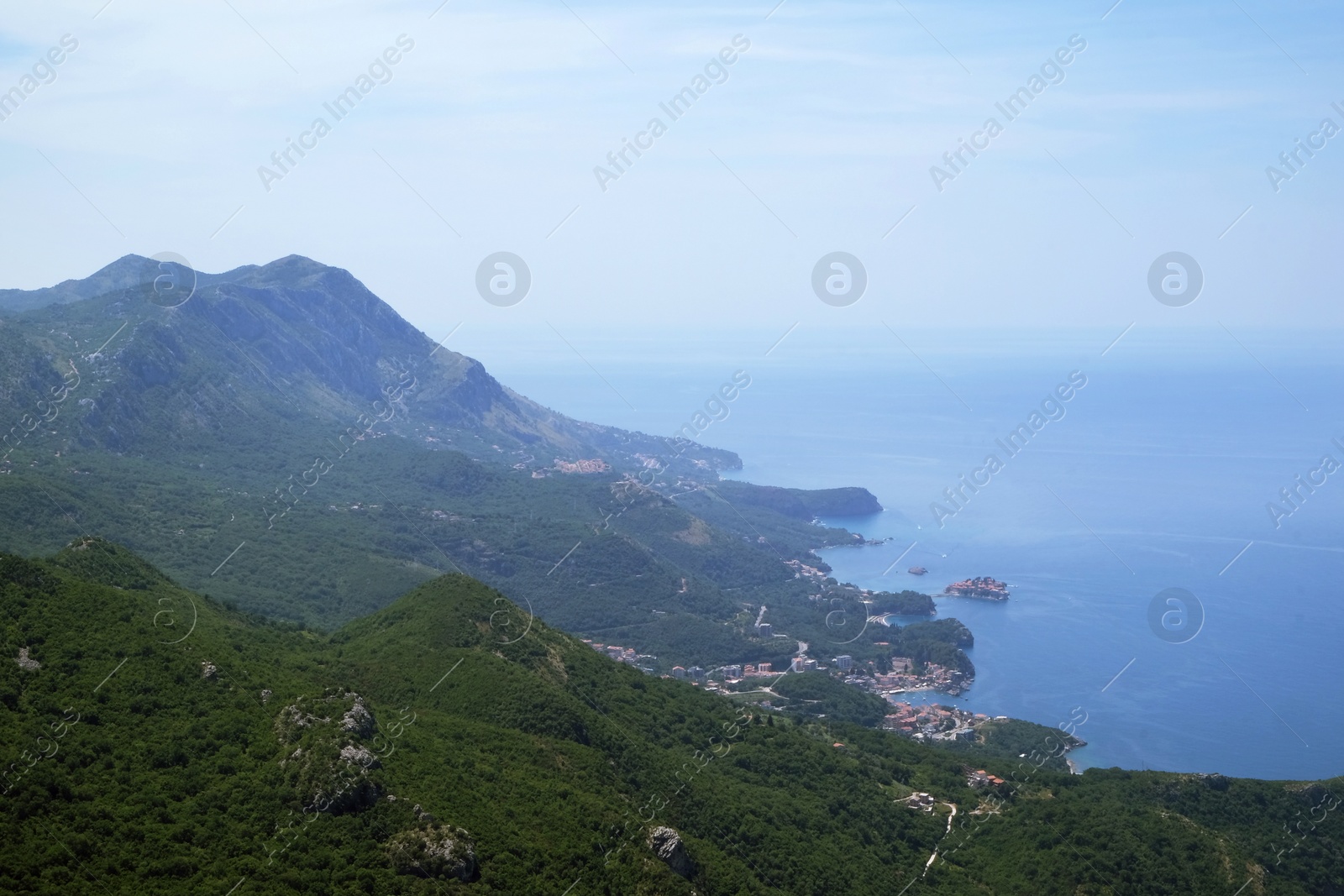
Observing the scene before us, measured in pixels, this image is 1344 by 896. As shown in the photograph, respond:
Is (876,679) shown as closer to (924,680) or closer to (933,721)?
(924,680)

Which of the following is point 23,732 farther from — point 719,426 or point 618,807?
point 719,426

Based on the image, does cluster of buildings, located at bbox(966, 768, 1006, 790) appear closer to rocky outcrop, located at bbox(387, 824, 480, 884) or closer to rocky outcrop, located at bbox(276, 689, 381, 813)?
rocky outcrop, located at bbox(387, 824, 480, 884)

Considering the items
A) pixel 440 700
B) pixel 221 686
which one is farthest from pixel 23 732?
pixel 440 700
